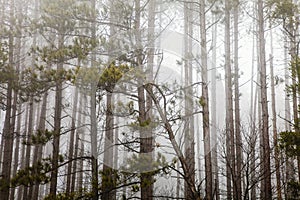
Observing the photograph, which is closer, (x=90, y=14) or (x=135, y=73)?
(x=135, y=73)

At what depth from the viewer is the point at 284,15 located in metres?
7.69

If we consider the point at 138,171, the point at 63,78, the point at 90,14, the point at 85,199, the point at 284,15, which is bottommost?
the point at 85,199

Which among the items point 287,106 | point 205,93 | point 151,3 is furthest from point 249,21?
point 205,93

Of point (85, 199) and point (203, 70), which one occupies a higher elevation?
point (203, 70)

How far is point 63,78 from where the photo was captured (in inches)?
259

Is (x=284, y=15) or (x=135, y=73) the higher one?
(x=284, y=15)

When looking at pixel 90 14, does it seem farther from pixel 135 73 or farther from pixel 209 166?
pixel 209 166

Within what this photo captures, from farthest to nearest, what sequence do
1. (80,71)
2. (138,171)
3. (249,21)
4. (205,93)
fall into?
(249,21)
(205,93)
(80,71)
(138,171)

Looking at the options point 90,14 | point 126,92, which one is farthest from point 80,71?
point 90,14

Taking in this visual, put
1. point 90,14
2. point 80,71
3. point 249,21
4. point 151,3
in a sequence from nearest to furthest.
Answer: point 80,71
point 90,14
point 151,3
point 249,21

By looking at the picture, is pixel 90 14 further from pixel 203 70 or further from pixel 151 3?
pixel 203 70

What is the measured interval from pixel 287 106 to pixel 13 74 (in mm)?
13501

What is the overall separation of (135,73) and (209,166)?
2102 mm

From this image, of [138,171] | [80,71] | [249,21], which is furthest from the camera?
[249,21]
